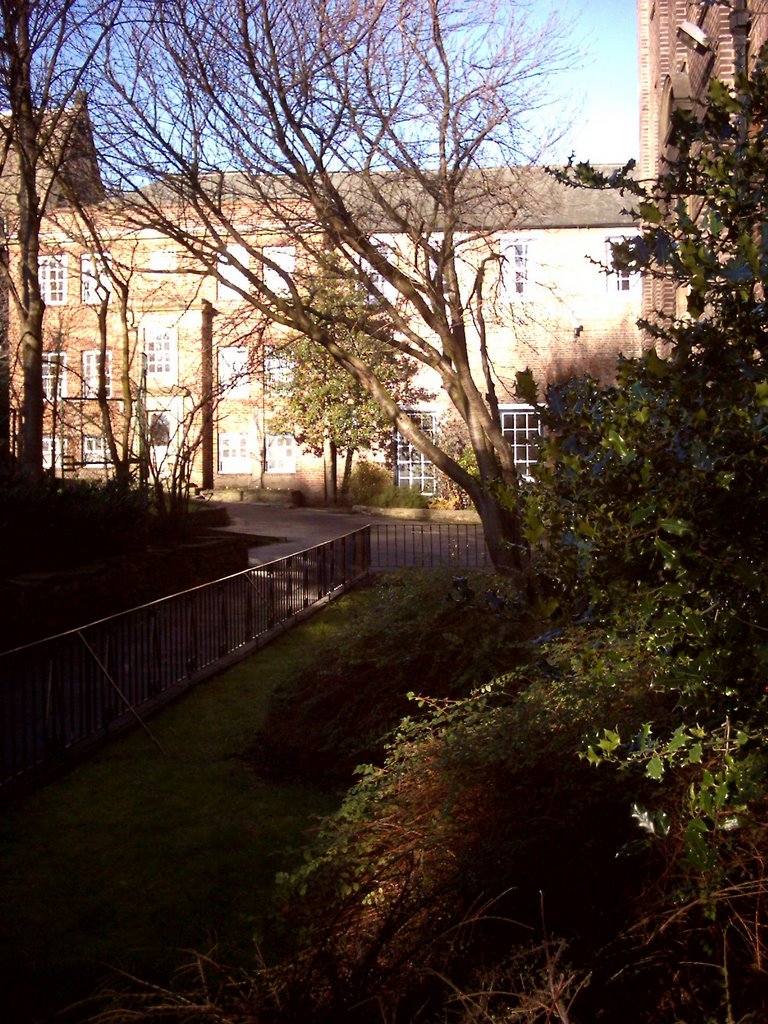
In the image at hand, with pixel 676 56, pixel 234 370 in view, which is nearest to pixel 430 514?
pixel 676 56

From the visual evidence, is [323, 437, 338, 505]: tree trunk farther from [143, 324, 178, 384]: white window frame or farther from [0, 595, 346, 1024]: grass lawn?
[0, 595, 346, 1024]: grass lawn

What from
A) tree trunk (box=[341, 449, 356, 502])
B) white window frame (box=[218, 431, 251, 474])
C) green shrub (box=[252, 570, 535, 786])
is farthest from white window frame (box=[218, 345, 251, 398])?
green shrub (box=[252, 570, 535, 786])

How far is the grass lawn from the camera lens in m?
4.94

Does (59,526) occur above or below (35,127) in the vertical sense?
below

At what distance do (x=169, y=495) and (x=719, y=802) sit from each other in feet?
55.8

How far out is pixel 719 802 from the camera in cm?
292

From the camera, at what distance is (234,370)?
15406mm

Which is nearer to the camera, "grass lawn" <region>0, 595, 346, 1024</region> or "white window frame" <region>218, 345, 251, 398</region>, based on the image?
"grass lawn" <region>0, 595, 346, 1024</region>

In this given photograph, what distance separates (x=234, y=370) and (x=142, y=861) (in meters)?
9.88

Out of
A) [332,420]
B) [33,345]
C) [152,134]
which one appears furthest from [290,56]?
[332,420]

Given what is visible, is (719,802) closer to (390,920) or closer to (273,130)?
(390,920)

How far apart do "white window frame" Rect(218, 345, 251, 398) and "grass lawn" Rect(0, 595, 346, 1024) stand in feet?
17.7

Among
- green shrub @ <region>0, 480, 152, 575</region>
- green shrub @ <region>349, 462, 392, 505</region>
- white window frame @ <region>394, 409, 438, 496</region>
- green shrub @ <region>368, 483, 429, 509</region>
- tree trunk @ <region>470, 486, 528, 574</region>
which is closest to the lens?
tree trunk @ <region>470, 486, 528, 574</region>

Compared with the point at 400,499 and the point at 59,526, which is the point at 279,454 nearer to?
the point at 400,499
